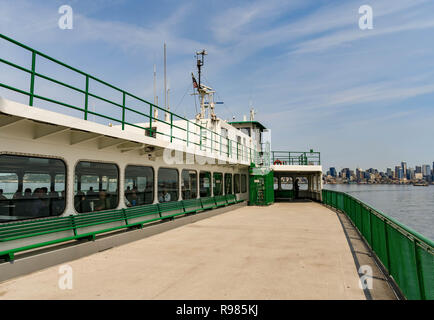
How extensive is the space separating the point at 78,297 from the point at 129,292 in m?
0.83

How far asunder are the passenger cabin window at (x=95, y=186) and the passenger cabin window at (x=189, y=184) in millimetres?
4717

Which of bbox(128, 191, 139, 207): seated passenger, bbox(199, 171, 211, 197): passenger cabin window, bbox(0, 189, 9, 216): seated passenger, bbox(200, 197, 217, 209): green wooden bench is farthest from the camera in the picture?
bbox(199, 171, 211, 197): passenger cabin window

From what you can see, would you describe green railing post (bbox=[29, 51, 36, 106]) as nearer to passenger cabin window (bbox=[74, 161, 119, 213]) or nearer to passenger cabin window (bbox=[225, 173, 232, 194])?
passenger cabin window (bbox=[74, 161, 119, 213])

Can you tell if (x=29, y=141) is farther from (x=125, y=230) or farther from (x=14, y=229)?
(x=125, y=230)

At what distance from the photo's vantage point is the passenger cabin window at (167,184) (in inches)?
472

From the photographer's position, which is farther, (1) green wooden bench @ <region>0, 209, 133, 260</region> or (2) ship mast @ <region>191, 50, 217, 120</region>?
(2) ship mast @ <region>191, 50, 217, 120</region>

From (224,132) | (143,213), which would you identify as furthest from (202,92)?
(143,213)

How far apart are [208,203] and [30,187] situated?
9711mm

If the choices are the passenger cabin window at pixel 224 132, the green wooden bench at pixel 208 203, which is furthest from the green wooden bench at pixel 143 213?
the passenger cabin window at pixel 224 132

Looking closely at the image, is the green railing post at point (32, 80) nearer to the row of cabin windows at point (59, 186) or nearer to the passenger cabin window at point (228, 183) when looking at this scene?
the row of cabin windows at point (59, 186)

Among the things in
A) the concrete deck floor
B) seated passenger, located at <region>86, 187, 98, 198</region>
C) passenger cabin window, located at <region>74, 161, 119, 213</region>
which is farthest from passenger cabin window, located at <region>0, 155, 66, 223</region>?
the concrete deck floor

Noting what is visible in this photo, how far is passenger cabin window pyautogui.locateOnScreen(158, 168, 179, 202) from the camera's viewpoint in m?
12.0

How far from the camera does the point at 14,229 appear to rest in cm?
596

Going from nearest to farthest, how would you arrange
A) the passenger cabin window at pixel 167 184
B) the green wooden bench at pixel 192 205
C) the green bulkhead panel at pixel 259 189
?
the passenger cabin window at pixel 167 184 < the green wooden bench at pixel 192 205 < the green bulkhead panel at pixel 259 189
